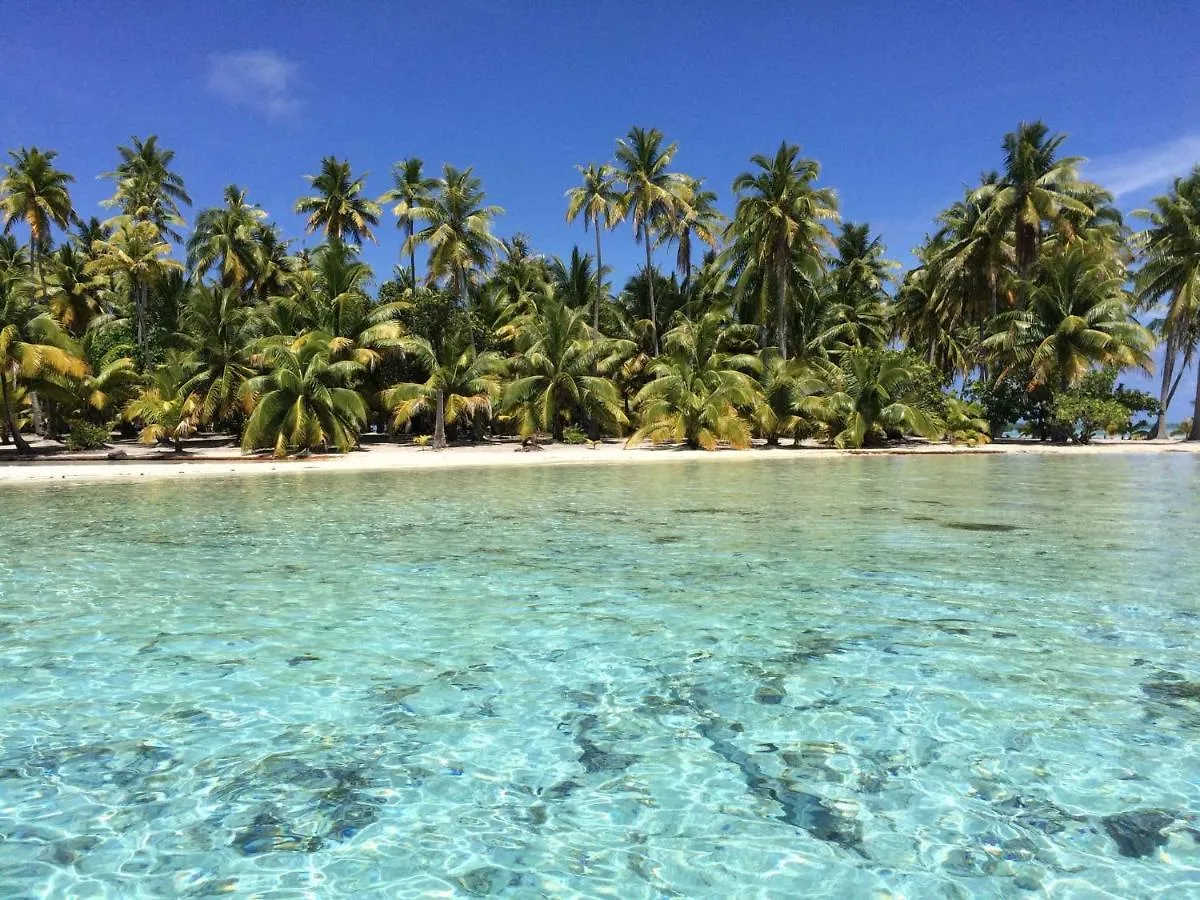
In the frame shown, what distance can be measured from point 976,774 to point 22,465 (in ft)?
87.5

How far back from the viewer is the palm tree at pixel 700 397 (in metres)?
27.5

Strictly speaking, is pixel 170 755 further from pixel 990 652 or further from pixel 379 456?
pixel 379 456

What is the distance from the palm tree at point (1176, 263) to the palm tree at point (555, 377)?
26073 mm

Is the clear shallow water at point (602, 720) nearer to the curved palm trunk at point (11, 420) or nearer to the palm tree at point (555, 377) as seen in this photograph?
the curved palm trunk at point (11, 420)

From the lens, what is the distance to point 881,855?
9.52 ft

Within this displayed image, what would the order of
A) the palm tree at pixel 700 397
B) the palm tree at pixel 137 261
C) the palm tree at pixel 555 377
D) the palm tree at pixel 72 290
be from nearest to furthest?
the palm tree at pixel 700 397 → the palm tree at pixel 555 377 → the palm tree at pixel 72 290 → the palm tree at pixel 137 261

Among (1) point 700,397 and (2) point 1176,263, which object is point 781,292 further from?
(2) point 1176,263

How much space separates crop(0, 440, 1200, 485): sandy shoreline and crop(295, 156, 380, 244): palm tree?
Answer: 596 inches

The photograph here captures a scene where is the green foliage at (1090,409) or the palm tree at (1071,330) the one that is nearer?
the palm tree at (1071,330)

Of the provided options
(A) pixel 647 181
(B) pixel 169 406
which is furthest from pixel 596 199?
(B) pixel 169 406

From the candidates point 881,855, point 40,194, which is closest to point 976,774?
point 881,855

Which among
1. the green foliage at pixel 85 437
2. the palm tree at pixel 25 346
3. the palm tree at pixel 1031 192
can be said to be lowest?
the green foliage at pixel 85 437

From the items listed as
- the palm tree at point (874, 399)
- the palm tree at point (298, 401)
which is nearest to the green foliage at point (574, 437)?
the palm tree at point (298, 401)

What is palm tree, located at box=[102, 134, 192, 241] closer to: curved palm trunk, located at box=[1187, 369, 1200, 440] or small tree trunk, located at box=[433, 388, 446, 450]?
small tree trunk, located at box=[433, 388, 446, 450]
